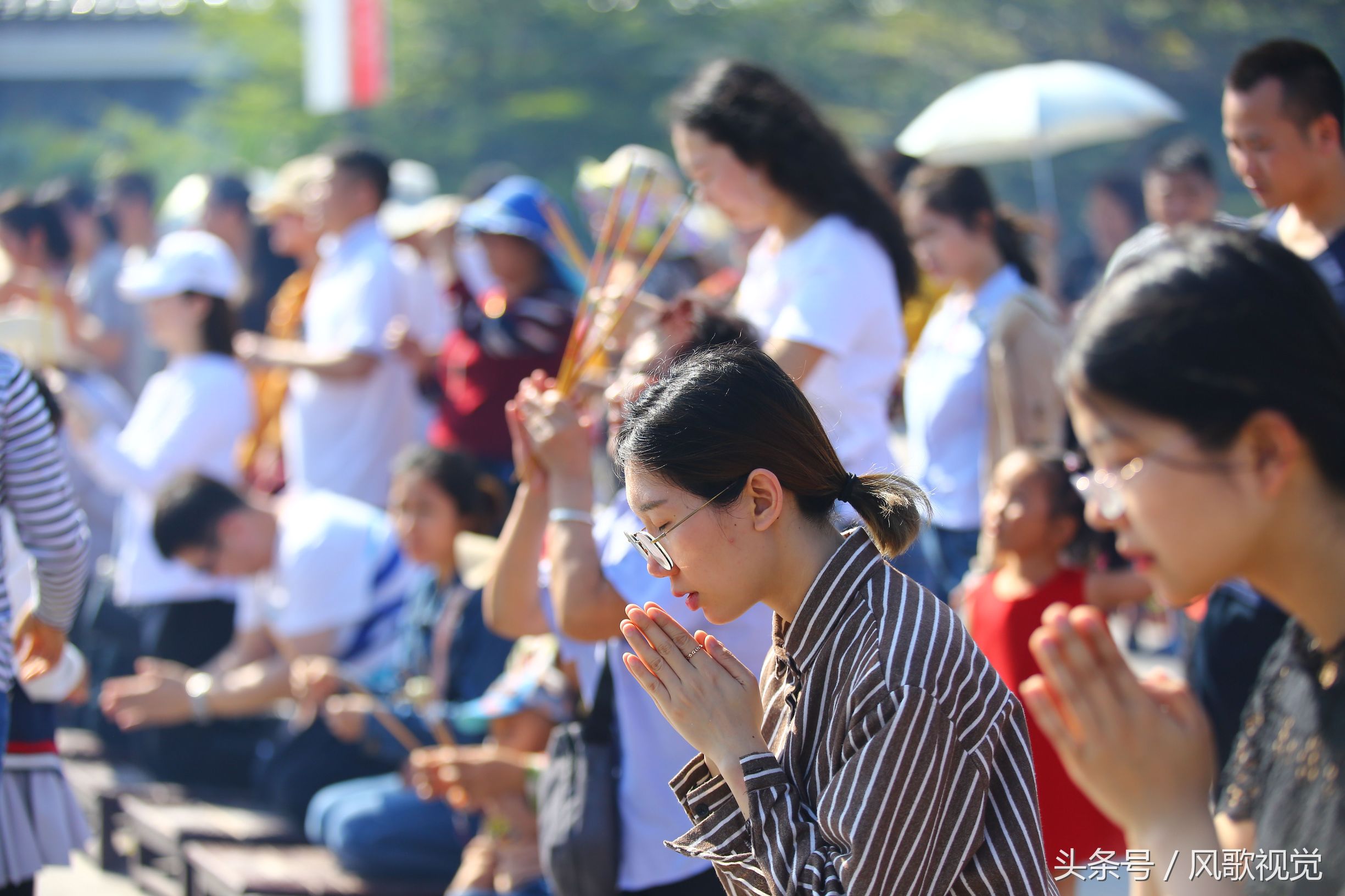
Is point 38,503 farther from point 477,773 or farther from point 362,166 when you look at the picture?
point 362,166

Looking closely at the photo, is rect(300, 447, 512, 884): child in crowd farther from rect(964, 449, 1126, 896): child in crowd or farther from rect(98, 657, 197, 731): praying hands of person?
rect(964, 449, 1126, 896): child in crowd

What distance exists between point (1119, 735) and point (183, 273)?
14.0ft

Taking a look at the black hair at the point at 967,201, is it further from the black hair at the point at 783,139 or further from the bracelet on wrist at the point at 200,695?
the bracelet on wrist at the point at 200,695

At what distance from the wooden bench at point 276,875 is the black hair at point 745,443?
195cm

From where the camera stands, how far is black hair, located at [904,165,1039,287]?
12.2 feet

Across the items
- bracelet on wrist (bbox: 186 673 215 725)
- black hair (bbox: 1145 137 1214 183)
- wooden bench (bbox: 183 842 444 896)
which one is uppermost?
black hair (bbox: 1145 137 1214 183)

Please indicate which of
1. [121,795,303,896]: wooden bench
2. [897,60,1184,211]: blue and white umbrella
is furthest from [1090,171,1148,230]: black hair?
[121,795,303,896]: wooden bench

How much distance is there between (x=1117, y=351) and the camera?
1299 millimetres

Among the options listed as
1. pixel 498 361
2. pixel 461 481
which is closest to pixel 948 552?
pixel 461 481

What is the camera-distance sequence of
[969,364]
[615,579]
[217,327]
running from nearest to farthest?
[615,579]
[969,364]
[217,327]

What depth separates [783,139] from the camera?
3.05m

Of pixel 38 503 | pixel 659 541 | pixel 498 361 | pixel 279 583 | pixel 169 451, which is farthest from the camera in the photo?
pixel 169 451

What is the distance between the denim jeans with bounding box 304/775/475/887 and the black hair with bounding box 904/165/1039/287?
202 centimetres

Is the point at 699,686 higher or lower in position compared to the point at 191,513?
higher
